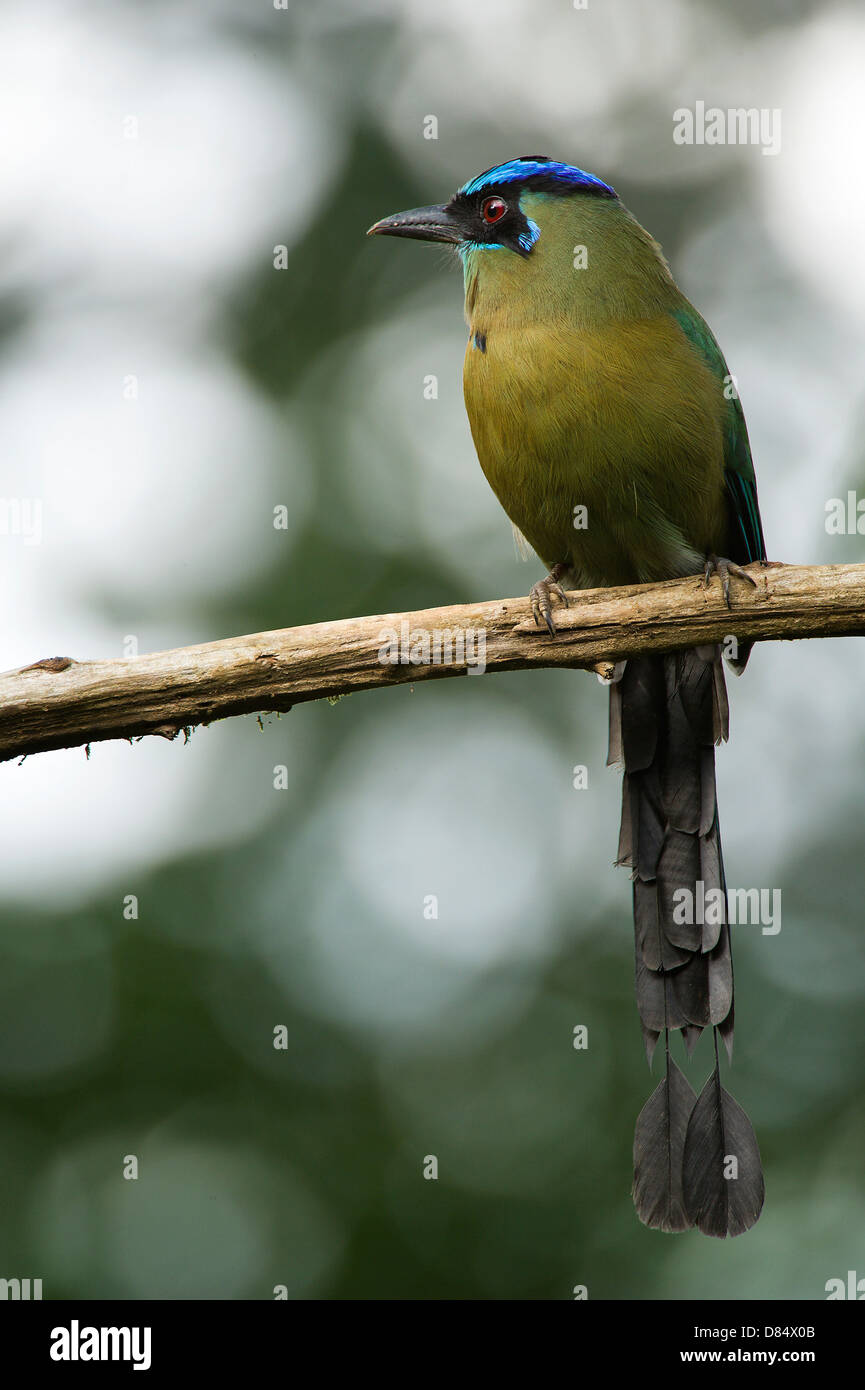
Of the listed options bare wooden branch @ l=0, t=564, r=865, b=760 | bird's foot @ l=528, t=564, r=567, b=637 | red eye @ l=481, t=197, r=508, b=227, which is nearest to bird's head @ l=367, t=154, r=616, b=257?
red eye @ l=481, t=197, r=508, b=227

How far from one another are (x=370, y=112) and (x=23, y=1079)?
6.26 metres

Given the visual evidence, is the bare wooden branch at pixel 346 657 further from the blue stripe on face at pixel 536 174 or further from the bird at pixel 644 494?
the blue stripe on face at pixel 536 174

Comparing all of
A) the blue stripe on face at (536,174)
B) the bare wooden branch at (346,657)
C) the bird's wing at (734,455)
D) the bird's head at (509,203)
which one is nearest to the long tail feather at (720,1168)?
the bare wooden branch at (346,657)

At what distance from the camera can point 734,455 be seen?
3.98m

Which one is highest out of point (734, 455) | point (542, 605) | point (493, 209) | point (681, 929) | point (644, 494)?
point (493, 209)

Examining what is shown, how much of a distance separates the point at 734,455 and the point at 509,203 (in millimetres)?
1068

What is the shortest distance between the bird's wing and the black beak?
799 millimetres

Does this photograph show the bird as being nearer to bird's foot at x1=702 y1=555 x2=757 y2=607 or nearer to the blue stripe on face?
the blue stripe on face

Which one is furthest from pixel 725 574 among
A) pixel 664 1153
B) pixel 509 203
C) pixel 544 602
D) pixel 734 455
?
pixel 664 1153

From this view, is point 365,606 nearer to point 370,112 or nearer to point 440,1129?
point 440,1129

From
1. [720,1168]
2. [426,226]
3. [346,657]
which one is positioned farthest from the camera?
[426,226]

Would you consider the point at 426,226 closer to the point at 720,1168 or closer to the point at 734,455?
the point at 734,455

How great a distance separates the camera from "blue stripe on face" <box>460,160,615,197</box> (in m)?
3.98

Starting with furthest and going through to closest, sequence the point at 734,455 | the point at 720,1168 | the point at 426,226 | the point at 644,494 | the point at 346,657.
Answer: the point at 426,226 → the point at 734,455 → the point at 644,494 → the point at 720,1168 → the point at 346,657
